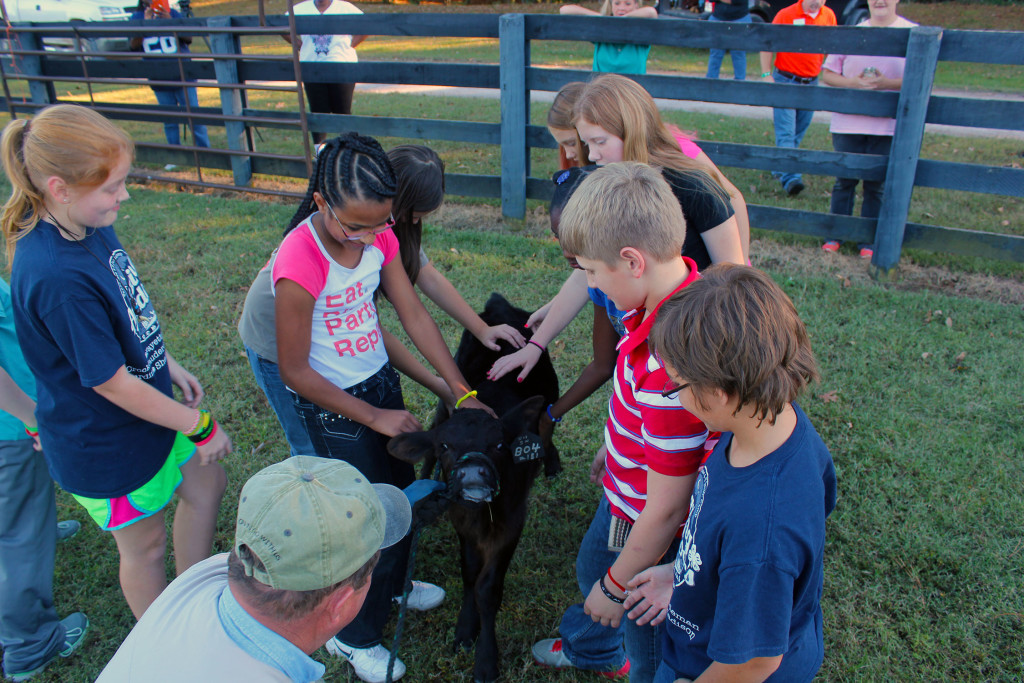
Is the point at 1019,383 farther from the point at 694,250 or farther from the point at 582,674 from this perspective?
→ the point at 582,674

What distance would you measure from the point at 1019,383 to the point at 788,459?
4.34m

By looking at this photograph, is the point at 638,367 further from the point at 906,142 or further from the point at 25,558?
the point at 906,142

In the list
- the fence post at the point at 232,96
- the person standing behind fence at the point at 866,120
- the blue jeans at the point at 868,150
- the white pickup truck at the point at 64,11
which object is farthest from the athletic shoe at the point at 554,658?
the white pickup truck at the point at 64,11

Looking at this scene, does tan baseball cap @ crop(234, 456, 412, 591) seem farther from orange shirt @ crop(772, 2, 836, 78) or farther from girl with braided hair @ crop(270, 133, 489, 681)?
orange shirt @ crop(772, 2, 836, 78)

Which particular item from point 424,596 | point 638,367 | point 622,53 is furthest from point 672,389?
point 622,53

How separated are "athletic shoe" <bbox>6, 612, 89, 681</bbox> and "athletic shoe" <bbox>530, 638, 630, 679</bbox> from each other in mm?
2066

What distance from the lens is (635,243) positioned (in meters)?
1.99

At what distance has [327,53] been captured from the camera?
8.62 metres

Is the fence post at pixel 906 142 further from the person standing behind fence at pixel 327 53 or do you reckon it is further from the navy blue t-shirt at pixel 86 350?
the navy blue t-shirt at pixel 86 350

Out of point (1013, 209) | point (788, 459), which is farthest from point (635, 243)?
point (1013, 209)

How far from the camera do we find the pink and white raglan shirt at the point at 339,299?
8.17ft

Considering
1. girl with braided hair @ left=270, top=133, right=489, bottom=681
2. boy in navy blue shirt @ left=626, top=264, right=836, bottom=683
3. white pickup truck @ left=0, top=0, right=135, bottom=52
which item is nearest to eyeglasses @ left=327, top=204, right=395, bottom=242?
girl with braided hair @ left=270, top=133, right=489, bottom=681

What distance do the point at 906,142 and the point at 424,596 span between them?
18.8 feet

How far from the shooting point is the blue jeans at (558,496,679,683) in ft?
7.61
